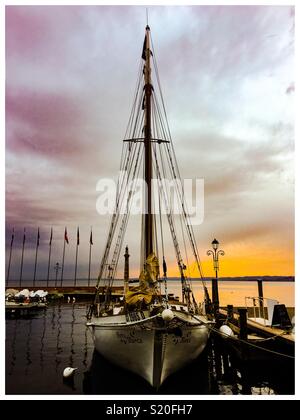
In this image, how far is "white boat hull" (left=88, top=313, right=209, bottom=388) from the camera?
10.3 metres

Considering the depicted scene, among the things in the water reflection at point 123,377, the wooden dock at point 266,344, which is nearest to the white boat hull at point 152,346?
the water reflection at point 123,377

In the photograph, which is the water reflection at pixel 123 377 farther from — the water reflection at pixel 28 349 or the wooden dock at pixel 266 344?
the wooden dock at pixel 266 344

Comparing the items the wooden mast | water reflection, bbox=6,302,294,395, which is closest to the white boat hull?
water reflection, bbox=6,302,294,395

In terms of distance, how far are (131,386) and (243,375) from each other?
4.70 meters

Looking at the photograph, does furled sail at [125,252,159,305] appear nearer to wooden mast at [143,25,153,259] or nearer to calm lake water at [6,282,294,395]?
wooden mast at [143,25,153,259]

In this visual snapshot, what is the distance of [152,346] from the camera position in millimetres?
10281

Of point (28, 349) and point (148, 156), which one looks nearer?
point (148, 156)

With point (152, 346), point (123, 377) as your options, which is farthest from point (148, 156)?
point (123, 377)

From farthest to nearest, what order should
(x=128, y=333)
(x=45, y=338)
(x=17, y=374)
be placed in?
(x=45, y=338) → (x=17, y=374) → (x=128, y=333)

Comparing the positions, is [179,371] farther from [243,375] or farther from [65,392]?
[65,392]

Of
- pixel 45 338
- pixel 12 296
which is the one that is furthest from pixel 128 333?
pixel 12 296

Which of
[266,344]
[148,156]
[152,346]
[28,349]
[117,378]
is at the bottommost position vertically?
[28,349]

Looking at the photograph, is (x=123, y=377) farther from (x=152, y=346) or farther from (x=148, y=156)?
(x=148, y=156)
